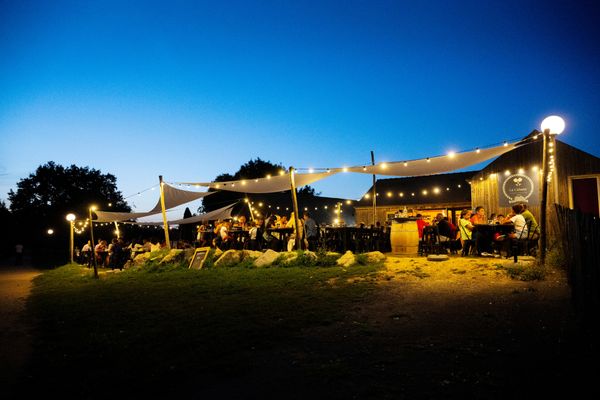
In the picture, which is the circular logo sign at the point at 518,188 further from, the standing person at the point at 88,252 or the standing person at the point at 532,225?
the standing person at the point at 88,252

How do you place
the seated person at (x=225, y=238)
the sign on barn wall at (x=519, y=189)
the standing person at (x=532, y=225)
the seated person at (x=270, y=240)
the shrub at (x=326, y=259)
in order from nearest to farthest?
the standing person at (x=532, y=225) < the shrub at (x=326, y=259) < the seated person at (x=270, y=240) < the seated person at (x=225, y=238) < the sign on barn wall at (x=519, y=189)

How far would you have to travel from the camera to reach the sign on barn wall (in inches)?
479

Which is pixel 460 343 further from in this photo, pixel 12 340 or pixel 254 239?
pixel 254 239

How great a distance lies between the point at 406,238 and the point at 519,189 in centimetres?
598

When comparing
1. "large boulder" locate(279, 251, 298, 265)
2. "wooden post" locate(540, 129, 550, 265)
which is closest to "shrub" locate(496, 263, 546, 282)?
"wooden post" locate(540, 129, 550, 265)

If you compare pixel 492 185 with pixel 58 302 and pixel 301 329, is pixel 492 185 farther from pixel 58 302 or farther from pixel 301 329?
pixel 58 302

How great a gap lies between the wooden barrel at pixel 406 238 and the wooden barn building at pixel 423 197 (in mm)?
13600

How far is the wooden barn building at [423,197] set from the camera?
2250cm

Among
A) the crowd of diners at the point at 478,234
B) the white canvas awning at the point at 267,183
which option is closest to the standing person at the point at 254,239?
the white canvas awning at the point at 267,183

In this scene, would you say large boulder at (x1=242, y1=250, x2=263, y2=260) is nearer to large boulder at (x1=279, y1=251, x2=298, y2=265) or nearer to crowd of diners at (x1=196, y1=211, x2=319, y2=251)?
large boulder at (x1=279, y1=251, x2=298, y2=265)

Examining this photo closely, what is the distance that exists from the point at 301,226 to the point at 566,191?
885 cm

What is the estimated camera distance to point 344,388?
223cm

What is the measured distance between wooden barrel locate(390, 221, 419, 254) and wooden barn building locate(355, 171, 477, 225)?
13.6 m

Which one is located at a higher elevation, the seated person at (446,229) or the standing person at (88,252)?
the seated person at (446,229)
